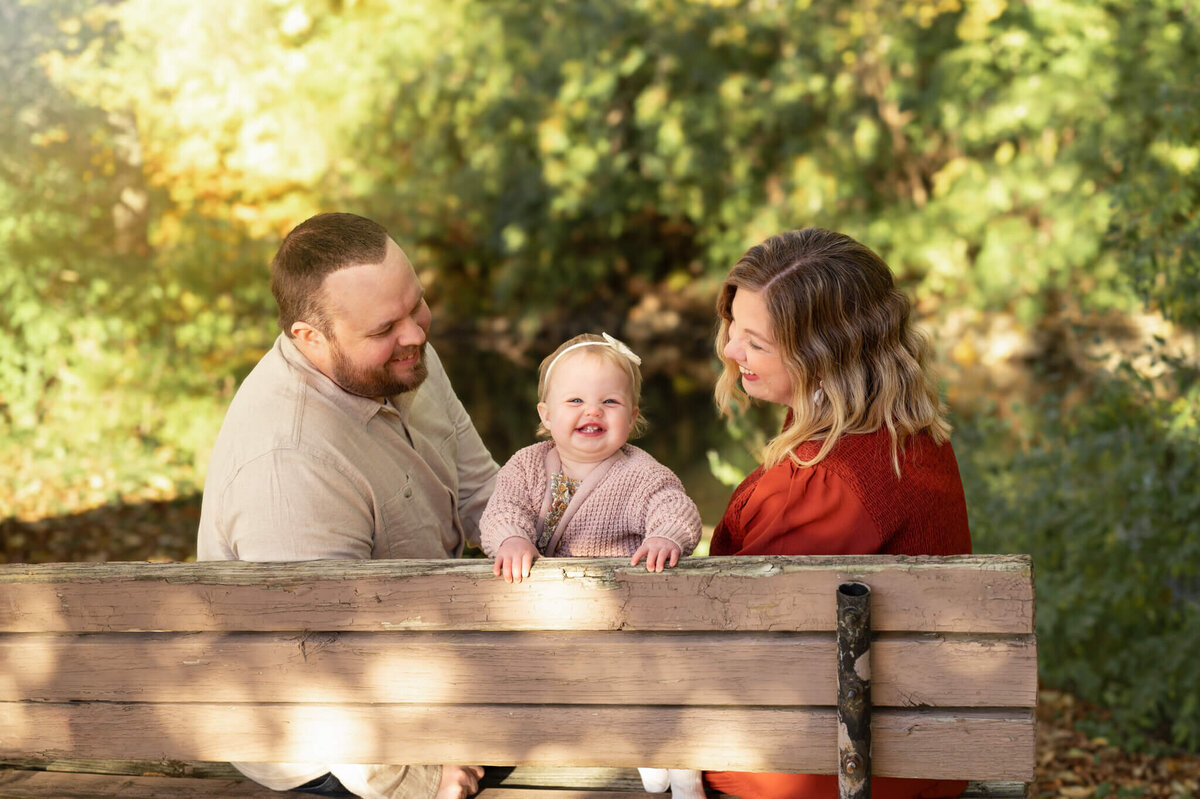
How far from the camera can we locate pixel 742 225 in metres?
13.4

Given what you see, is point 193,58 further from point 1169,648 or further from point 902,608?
point 902,608

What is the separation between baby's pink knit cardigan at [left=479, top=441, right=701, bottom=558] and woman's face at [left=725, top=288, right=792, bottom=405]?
0.84 ft

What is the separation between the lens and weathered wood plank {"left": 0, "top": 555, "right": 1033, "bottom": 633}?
1554mm

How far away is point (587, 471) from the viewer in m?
2.40

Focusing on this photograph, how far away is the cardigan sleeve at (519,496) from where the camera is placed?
Answer: 87.4 inches

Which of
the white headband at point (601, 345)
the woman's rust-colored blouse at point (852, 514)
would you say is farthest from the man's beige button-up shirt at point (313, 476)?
the woman's rust-colored blouse at point (852, 514)

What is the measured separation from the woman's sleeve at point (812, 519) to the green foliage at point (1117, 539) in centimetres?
209

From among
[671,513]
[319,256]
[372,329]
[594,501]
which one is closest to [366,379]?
[372,329]

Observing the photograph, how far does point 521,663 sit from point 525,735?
0.13 meters

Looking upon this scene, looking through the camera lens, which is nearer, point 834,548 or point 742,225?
point 834,548

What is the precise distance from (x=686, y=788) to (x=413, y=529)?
910mm

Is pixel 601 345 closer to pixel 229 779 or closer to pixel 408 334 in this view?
pixel 408 334

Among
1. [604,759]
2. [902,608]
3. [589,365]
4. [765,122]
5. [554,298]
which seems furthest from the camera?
[554,298]

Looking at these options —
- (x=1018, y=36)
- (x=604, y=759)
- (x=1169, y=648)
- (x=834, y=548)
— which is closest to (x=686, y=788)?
(x=604, y=759)
